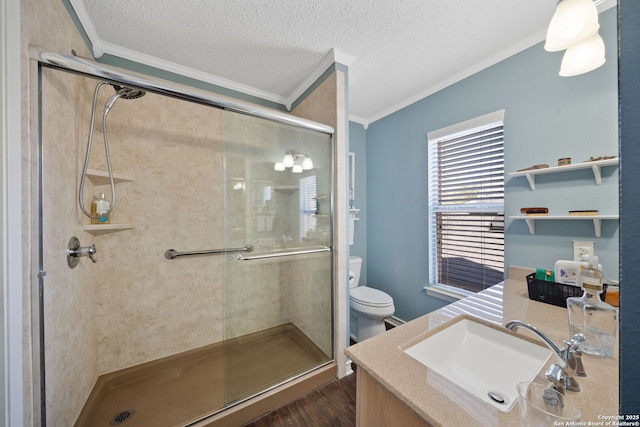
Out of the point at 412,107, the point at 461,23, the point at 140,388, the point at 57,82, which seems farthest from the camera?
the point at 412,107

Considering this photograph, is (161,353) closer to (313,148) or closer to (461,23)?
(313,148)

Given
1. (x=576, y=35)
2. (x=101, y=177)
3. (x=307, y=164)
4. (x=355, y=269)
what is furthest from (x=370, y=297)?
(x=101, y=177)

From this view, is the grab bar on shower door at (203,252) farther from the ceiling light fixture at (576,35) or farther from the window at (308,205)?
the ceiling light fixture at (576,35)

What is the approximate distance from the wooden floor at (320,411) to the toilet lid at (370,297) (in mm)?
622

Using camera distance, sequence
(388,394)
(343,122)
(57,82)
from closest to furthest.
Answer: (388,394)
(57,82)
(343,122)

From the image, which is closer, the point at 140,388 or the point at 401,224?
the point at 140,388

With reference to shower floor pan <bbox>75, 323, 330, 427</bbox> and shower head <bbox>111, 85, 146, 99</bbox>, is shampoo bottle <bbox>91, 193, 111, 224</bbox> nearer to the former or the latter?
shower head <bbox>111, 85, 146, 99</bbox>

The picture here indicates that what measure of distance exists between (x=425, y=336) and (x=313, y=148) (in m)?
1.42

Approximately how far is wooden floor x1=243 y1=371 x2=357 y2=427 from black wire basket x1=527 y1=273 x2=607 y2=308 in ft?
4.15

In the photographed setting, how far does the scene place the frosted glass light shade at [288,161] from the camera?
174 centimetres

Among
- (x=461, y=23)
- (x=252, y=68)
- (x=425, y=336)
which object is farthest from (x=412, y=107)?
(x=425, y=336)

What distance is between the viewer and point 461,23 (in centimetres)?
141

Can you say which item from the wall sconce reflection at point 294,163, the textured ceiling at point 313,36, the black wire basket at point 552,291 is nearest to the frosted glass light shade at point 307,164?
the wall sconce reflection at point 294,163

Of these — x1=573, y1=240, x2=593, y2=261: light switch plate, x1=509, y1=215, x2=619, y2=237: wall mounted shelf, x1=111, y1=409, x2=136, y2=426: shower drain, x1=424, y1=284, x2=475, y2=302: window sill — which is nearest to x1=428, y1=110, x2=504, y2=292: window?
x1=424, y1=284, x2=475, y2=302: window sill
